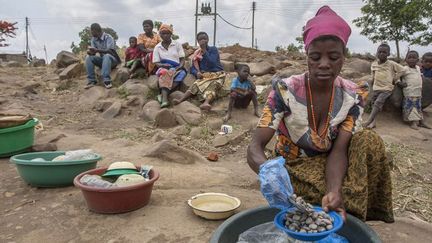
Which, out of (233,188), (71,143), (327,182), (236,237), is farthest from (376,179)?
(71,143)

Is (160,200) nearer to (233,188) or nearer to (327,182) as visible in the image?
(233,188)

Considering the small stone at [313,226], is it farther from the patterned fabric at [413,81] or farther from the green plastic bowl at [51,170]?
the patterned fabric at [413,81]

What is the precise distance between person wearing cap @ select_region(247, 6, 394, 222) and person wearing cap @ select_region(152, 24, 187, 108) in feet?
14.5

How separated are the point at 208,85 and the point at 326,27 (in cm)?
447

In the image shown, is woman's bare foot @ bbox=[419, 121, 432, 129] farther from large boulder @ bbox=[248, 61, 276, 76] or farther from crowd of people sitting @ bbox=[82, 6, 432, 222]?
crowd of people sitting @ bbox=[82, 6, 432, 222]

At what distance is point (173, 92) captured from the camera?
6324mm

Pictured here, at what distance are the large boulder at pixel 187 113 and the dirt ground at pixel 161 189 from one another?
0.22 m

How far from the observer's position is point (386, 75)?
5.73m

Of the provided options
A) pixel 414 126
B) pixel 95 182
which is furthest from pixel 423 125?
pixel 95 182

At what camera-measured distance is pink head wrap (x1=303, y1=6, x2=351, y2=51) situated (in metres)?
1.60

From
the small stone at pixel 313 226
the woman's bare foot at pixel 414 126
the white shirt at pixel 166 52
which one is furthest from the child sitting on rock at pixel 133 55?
the small stone at pixel 313 226

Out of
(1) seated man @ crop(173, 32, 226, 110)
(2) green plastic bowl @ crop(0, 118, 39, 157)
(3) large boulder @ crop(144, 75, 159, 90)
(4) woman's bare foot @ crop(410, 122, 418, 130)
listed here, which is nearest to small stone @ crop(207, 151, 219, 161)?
(1) seated man @ crop(173, 32, 226, 110)

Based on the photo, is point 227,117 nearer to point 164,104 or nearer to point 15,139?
point 164,104

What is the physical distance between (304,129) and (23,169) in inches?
83.7
